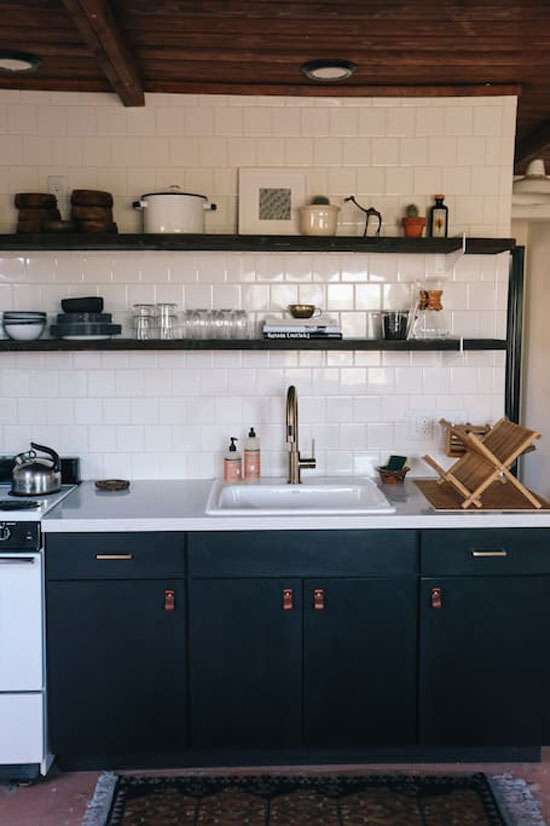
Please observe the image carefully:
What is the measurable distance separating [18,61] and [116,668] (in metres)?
2.23

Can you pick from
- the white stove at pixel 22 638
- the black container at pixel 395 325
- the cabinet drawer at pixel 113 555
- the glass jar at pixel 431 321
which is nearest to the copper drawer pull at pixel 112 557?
the cabinet drawer at pixel 113 555

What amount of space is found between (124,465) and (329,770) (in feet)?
4.85

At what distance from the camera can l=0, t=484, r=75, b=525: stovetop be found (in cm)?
276

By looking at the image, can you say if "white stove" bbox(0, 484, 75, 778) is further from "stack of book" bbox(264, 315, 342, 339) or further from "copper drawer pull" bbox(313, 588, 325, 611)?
"stack of book" bbox(264, 315, 342, 339)

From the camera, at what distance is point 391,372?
3.51 meters

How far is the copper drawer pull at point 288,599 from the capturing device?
9.33 ft

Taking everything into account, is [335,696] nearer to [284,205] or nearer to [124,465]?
[124,465]

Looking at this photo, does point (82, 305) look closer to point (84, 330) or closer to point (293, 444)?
point (84, 330)

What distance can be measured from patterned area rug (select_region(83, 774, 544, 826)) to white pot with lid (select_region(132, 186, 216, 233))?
6.83ft

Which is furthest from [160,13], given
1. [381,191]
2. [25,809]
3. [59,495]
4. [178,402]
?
[25,809]

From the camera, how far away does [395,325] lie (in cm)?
334

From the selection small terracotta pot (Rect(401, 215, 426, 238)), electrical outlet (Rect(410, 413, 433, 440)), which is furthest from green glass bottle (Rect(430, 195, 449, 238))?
electrical outlet (Rect(410, 413, 433, 440))

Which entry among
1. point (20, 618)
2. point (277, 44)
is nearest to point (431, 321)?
point (277, 44)

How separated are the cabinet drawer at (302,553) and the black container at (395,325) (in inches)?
35.7
